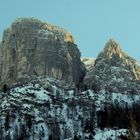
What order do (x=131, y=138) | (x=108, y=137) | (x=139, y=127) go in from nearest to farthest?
(x=131, y=138), (x=139, y=127), (x=108, y=137)

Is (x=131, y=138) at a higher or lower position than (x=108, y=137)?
lower

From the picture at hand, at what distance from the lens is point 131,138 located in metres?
81.6

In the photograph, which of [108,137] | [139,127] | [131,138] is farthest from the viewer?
[108,137]

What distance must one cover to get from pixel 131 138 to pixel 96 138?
116204mm

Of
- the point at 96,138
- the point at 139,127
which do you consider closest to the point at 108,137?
the point at 96,138

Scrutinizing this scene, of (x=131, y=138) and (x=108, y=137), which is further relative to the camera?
(x=108, y=137)

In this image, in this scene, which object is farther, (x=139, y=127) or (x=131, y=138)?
(x=139, y=127)

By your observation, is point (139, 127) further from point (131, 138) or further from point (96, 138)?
point (96, 138)

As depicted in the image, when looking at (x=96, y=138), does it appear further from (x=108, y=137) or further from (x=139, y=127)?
(x=139, y=127)

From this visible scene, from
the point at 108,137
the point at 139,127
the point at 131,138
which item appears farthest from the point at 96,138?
the point at 131,138

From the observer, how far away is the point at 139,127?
325 feet

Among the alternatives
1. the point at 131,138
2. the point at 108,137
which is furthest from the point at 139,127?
the point at 108,137

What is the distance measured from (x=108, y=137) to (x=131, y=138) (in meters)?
108

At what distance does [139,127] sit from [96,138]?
9885 centimetres
